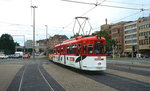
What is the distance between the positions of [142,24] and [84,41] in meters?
77.5

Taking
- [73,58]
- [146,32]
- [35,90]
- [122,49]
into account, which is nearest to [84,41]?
[73,58]

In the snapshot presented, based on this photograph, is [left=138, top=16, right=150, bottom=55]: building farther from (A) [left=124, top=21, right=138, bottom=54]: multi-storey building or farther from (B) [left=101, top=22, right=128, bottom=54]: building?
(B) [left=101, top=22, right=128, bottom=54]: building

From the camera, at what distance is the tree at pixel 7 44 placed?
4424 inches

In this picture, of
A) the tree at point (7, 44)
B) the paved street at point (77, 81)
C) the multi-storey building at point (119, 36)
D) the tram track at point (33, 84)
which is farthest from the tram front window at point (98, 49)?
the tree at point (7, 44)

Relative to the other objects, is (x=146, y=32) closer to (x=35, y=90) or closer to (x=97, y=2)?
(x=97, y=2)

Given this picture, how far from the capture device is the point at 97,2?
17.8m

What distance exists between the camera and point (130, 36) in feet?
332

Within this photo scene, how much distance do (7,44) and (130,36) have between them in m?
61.7

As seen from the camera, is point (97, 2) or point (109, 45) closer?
point (97, 2)

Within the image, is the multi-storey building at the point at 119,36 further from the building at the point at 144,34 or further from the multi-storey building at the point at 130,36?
the building at the point at 144,34

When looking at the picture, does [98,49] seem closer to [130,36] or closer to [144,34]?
[144,34]

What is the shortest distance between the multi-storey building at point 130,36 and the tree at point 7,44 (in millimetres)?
58063

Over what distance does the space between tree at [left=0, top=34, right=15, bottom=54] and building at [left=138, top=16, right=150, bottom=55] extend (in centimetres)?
6427

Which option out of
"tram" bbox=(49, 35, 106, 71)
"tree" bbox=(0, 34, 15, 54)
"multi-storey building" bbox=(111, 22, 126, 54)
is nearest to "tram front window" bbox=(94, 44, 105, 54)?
"tram" bbox=(49, 35, 106, 71)
